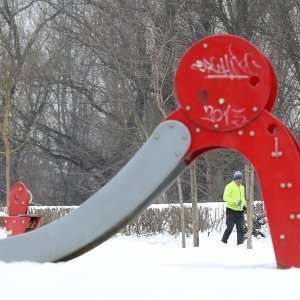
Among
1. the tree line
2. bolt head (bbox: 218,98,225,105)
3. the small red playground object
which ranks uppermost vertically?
the tree line

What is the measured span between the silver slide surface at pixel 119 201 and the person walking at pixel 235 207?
9647 millimetres

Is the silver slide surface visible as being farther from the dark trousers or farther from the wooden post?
the dark trousers

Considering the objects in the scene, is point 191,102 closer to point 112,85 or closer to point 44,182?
point 112,85

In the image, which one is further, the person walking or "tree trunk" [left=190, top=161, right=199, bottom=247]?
the person walking

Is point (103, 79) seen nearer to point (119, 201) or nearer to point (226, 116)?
point (119, 201)

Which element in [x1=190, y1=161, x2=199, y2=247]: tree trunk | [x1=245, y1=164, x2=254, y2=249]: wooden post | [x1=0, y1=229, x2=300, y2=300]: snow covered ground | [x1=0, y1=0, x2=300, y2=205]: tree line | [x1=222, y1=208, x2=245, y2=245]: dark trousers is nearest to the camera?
[x1=0, y1=229, x2=300, y2=300]: snow covered ground

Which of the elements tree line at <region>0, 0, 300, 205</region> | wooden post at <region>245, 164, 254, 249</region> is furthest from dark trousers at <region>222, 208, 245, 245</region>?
tree line at <region>0, 0, 300, 205</region>

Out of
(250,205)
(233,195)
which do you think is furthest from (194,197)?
(233,195)

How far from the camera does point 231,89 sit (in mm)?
3602

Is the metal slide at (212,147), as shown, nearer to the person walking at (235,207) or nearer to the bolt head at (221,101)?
the bolt head at (221,101)

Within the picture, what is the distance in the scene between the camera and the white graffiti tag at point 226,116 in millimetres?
3586

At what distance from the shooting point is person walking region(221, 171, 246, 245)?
13.5 meters

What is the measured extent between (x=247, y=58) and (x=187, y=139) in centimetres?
49

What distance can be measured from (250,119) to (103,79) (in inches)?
984
